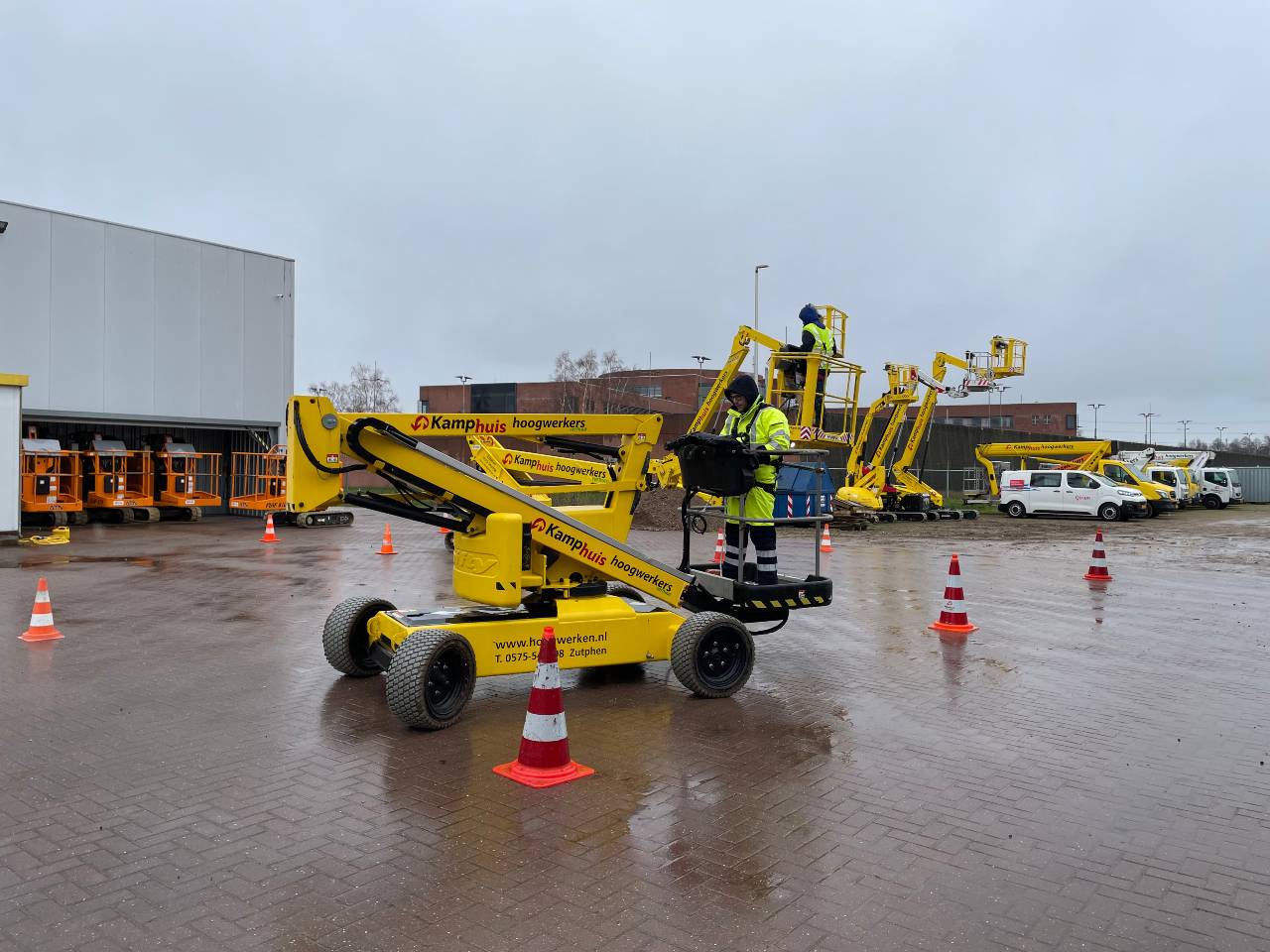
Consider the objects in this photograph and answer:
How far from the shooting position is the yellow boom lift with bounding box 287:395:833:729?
6203 millimetres

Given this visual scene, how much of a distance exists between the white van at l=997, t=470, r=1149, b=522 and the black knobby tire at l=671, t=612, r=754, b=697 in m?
28.7

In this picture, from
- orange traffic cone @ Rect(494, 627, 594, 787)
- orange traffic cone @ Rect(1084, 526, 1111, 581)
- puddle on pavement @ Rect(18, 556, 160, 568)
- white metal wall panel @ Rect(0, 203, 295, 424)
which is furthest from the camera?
white metal wall panel @ Rect(0, 203, 295, 424)

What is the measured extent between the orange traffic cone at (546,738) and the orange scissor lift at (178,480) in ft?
79.7

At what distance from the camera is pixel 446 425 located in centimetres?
668

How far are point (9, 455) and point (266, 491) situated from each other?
352 inches

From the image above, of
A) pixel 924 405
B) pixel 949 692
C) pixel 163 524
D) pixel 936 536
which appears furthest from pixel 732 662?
pixel 924 405

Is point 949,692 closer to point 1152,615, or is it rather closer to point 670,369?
point 1152,615

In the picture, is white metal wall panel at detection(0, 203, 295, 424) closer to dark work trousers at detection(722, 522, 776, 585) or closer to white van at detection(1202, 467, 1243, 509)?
dark work trousers at detection(722, 522, 776, 585)

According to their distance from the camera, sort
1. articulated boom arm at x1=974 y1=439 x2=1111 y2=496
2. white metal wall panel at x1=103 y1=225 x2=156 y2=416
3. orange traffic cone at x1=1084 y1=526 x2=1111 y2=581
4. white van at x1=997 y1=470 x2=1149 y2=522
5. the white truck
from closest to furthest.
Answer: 1. orange traffic cone at x1=1084 y1=526 x2=1111 y2=581
2. white metal wall panel at x1=103 y1=225 x2=156 y2=416
3. white van at x1=997 y1=470 x2=1149 y2=522
4. articulated boom arm at x1=974 y1=439 x2=1111 y2=496
5. the white truck

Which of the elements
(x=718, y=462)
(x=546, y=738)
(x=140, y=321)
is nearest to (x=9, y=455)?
(x=140, y=321)

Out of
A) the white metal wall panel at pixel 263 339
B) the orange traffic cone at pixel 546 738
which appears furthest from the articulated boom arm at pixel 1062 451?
the orange traffic cone at pixel 546 738

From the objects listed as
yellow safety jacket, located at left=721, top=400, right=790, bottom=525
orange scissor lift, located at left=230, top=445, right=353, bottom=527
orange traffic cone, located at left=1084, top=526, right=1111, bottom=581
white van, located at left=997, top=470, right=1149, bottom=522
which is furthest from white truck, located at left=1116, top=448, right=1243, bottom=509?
yellow safety jacket, located at left=721, top=400, right=790, bottom=525

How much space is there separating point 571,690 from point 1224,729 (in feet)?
14.9

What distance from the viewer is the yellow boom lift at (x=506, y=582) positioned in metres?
6.20
